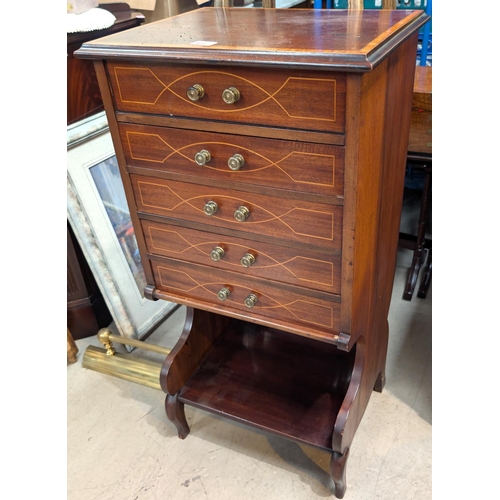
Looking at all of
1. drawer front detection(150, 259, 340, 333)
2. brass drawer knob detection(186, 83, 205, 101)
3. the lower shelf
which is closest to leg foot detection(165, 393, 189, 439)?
the lower shelf

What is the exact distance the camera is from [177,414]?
1.55 m

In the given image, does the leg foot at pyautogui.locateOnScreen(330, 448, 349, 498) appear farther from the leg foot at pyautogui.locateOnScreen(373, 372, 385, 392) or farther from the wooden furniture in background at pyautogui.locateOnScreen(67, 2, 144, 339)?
the wooden furniture in background at pyautogui.locateOnScreen(67, 2, 144, 339)

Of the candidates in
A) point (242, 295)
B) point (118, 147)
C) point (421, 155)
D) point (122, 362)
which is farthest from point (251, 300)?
point (421, 155)

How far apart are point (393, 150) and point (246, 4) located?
1426 mm

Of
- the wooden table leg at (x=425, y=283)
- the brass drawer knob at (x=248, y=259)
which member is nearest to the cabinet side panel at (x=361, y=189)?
the brass drawer knob at (x=248, y=259)

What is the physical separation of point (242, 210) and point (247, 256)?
0.12 meters

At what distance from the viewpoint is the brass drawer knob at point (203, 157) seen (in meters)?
1.08

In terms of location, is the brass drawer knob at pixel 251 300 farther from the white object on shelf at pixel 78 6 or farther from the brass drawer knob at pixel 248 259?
the white object on shelf at pixel 78 6

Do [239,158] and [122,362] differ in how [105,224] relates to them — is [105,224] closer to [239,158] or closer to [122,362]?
[122,362]

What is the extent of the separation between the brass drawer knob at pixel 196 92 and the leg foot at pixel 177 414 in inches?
35.5

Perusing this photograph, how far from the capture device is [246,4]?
229 cm

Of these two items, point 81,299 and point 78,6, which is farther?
point 81,299

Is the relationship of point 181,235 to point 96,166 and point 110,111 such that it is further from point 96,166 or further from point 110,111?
point 96,166

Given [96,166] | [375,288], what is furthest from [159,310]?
[375,288]
